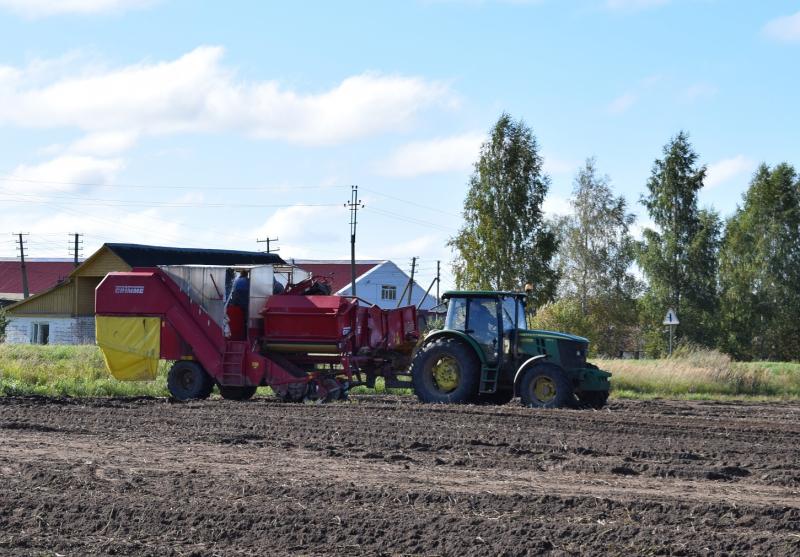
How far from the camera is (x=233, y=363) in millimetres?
19422

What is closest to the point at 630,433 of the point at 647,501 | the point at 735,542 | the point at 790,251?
the point at 647,501

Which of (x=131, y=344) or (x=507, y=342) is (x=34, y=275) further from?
(x=507, y=342)

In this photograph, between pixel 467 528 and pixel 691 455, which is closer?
pixel 467 528

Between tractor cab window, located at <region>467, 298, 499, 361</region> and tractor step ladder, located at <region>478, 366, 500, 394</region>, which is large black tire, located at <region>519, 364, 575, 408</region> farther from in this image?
tractor cab window, located at <region>467, 298, 499, 361</region>

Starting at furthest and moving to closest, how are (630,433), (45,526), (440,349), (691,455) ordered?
(440,349)
(630,433)
(691,455)
(45,526)

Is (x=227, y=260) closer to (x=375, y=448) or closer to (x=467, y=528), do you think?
(x=375, y=448)

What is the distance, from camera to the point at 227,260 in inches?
2106

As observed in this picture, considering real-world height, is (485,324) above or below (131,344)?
above

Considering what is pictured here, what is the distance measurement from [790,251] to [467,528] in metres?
45.5

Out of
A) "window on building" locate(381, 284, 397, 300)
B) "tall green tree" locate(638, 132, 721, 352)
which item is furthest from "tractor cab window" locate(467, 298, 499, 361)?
"window on building" locate(381, 284, 397, 300)

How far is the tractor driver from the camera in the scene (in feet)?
64.2

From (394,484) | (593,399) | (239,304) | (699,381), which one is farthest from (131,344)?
(699,381)

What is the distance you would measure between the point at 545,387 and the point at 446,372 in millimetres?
1866

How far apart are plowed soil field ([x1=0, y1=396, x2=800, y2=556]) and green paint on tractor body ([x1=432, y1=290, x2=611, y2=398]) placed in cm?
221
